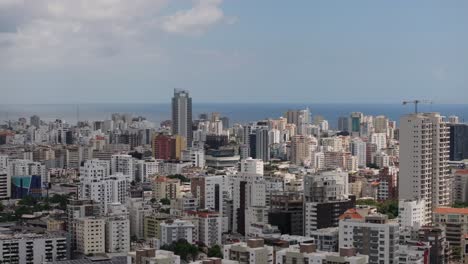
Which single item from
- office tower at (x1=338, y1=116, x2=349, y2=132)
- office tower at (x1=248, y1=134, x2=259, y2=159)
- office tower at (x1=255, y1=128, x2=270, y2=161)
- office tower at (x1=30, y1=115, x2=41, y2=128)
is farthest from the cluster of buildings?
office tower at (x1=338, y1=116, x2=349, y2=132)

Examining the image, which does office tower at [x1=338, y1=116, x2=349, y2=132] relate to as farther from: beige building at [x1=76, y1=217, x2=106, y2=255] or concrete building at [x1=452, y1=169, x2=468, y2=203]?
beige building at [x1=76, y1=217, x2=106, y2=255]

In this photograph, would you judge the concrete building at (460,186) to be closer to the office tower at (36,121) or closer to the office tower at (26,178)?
the office tower at (26,178)

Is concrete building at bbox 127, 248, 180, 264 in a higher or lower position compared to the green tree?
higher

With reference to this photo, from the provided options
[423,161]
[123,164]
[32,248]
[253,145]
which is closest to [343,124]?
[253,145]

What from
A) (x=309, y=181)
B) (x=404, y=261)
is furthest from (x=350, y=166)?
(x=404, y=261)

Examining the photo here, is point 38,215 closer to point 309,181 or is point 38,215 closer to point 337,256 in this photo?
point 309,181

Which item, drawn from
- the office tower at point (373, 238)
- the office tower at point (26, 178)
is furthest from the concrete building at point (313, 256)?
the office tower at point (26, 178)
